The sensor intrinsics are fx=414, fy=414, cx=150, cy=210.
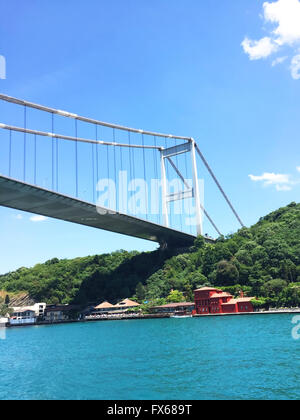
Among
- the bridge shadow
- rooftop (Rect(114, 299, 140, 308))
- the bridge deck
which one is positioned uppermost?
the bridge deck

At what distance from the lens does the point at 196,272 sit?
46875 mm

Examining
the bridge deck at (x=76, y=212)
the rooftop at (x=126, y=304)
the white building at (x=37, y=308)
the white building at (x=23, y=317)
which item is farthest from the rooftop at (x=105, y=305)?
the white building at (x=23, y=317)

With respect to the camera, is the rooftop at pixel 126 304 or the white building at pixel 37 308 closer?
the rooftop at pixel 126 304

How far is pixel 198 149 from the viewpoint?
56.3 metres

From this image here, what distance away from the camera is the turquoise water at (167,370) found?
35.3ft

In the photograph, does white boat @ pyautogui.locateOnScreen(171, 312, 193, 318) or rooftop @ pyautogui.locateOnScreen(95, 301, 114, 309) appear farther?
rooftop @ pyautogui.locateOnScreen(95, 301, 114, 309)

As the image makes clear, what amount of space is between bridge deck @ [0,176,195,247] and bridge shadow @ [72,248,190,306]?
250 centimetres

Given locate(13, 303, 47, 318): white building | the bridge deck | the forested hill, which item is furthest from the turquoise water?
locate(13, 303, 47, 318): white building

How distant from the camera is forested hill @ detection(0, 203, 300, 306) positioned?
39.2 m

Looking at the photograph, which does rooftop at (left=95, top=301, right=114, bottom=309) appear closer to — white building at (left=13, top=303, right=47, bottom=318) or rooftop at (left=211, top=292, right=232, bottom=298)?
white building at (left=13, top=303, right=47, bottom=318)

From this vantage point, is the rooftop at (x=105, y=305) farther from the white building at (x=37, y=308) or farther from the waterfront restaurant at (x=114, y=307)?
the white building at (x=37, y=308)

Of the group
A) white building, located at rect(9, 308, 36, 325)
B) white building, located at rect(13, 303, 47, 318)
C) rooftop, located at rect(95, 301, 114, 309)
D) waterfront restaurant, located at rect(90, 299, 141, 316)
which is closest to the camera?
waterfront restaurant, located at rect(90, 299, 141, 316)

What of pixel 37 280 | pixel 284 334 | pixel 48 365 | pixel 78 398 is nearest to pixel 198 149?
pixel 37 280

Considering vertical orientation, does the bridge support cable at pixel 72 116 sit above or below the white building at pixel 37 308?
above
